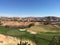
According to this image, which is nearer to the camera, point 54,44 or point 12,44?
point 54,44

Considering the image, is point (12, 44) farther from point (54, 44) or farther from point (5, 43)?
point (54, 44)

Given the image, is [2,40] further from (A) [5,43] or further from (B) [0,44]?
(B) [0,44]

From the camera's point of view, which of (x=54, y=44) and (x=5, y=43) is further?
(x=5, y=43)

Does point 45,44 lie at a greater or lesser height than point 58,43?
lesser

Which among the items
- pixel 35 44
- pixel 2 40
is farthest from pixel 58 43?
pixel 2 40

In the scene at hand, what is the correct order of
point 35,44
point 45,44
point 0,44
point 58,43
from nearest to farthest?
point 58,43
point 0,44
point 35,44
point 45,44

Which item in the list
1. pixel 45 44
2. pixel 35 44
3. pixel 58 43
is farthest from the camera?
pixel 45 44

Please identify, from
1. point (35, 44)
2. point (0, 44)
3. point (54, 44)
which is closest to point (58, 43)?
point (54, 44)

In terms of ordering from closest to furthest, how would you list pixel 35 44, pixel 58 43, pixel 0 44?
pixel 58 43 → pixel 0 44 → pixel 35 44
